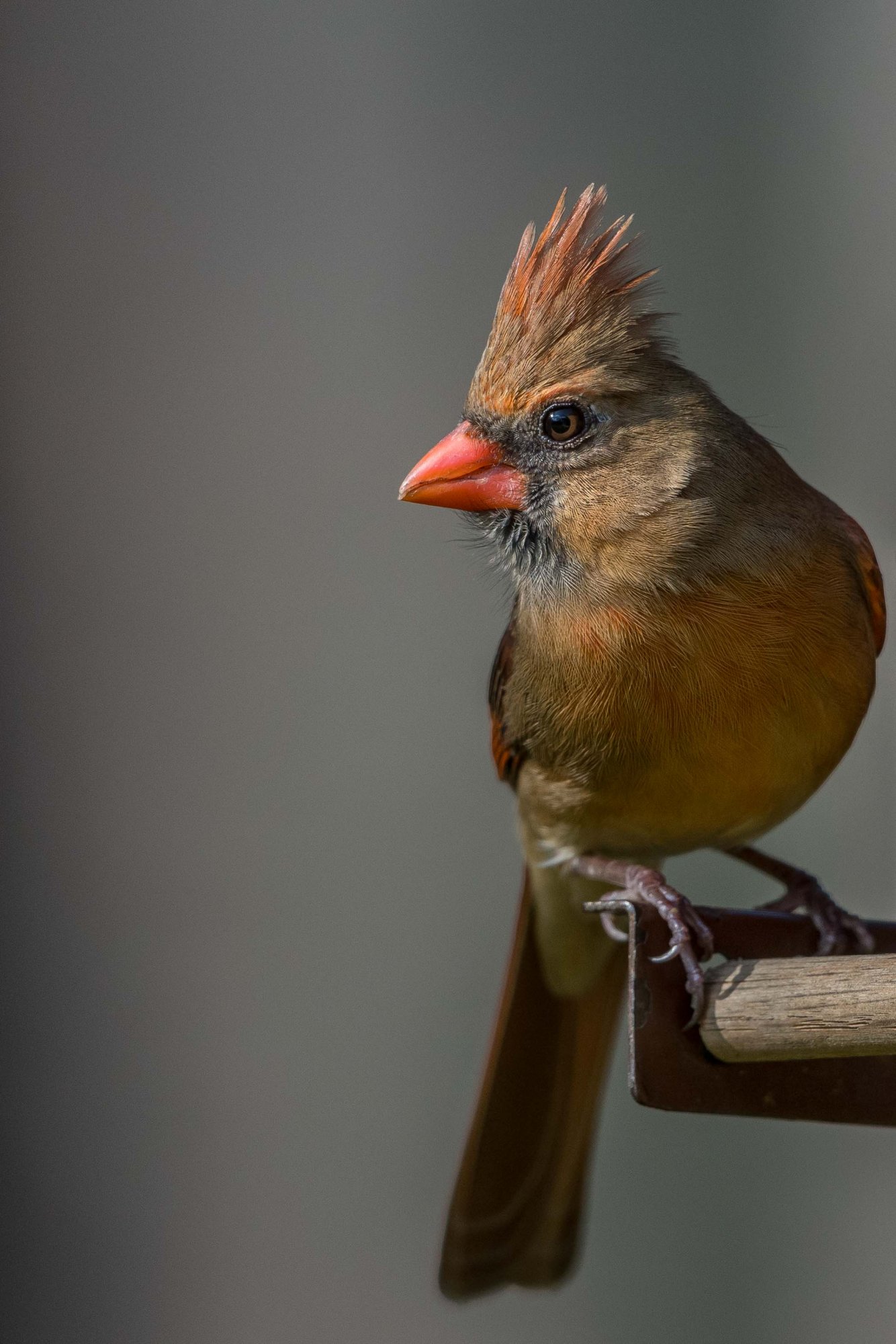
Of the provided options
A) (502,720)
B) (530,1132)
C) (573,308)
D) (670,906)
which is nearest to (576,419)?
(573,308)

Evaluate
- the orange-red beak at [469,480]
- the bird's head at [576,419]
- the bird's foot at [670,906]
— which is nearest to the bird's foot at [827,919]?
the bird's foot at [670,906]

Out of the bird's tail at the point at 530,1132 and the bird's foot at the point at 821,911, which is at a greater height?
the bird's foot at the point at 821,911

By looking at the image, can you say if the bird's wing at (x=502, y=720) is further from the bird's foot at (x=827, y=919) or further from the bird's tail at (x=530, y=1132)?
the bird's foot at (x=827, y=919)

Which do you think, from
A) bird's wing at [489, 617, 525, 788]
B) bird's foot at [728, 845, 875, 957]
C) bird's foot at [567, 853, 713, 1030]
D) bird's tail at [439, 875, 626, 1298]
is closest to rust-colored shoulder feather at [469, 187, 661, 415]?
bird's wing at [489, 617, 525, 788]

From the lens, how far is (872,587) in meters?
1.97

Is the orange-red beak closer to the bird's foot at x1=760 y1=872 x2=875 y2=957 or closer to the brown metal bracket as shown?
the brown metal bracket

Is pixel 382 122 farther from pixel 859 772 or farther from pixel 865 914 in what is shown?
pixel 865 914

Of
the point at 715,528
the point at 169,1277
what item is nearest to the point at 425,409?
the point at 715,528

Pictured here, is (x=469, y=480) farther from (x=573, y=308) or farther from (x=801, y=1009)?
(x=801, y=1009)

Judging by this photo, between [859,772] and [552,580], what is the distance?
5.24 feet

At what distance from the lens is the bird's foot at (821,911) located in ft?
6.41

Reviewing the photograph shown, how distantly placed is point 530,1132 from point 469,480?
1065 mm

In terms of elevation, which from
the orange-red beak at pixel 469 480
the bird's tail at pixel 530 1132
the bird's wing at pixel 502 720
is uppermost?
the orange-red beak at pixel 469 480

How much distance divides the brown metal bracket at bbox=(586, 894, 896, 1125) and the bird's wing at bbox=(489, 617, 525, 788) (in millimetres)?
409
